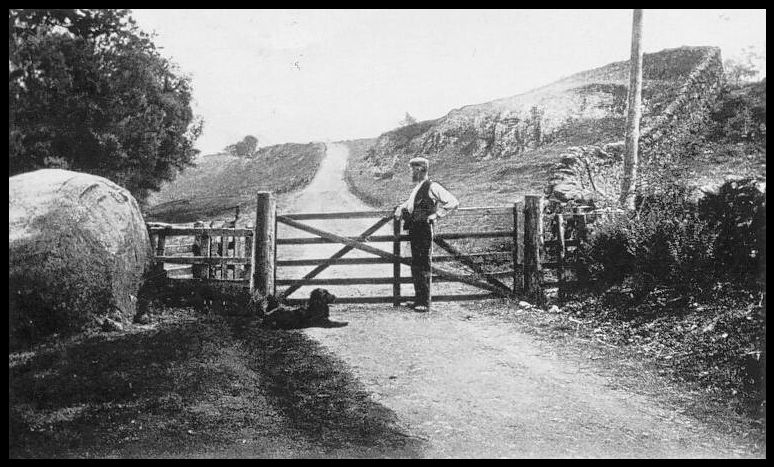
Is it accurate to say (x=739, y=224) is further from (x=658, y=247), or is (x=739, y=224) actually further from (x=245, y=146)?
(x=245, y=146)

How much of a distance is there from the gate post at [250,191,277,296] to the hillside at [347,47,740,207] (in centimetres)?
763

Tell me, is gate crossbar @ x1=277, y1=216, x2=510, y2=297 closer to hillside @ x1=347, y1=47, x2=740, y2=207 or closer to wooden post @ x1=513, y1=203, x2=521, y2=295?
wooden post @ x1=513, y1=203, x2=521, y2=295

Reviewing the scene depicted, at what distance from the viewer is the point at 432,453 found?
3.53 m

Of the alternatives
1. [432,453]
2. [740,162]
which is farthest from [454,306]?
[740,162]

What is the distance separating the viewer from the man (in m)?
7.35

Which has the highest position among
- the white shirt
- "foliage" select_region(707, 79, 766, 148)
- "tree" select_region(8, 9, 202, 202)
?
"foliage" select_region(707, 79, 766, 148)

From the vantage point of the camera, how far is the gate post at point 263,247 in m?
7.43

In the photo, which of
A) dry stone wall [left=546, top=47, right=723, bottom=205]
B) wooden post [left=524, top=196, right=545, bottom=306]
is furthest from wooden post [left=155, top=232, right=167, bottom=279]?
dry stone wall [left=546, top=47, right=723, bottom=205]

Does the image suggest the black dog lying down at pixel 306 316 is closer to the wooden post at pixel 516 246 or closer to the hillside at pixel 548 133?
the wooden post at pixel 516 246

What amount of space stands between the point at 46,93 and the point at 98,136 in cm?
200

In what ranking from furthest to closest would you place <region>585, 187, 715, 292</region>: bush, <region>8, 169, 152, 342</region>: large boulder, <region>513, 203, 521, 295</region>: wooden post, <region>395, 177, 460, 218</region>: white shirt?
<region>513, 203, 521, 295</region>: wooden post < <region>395, 177, 460, 218</region>: white shirt < <region>585, 187, 715, 292</region>: bush < <region>8, 169, 152, 342</region>: large boulder

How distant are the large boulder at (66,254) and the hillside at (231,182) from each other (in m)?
12.1

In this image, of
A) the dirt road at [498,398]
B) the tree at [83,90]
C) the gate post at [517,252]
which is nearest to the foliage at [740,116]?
the gate post at [517,252]

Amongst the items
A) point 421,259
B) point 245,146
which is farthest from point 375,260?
point 245,146
